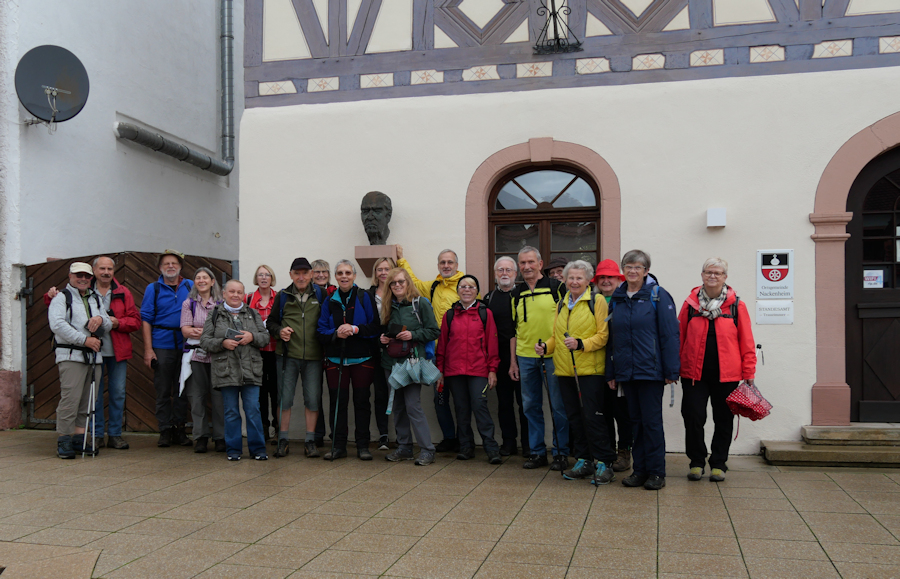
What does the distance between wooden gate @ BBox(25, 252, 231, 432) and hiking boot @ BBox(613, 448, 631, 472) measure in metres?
5.00

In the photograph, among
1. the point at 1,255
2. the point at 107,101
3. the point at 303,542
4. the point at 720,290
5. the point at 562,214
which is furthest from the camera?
the point at 107,101

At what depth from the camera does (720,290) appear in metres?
5.57

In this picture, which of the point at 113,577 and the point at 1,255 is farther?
the point at 1,255

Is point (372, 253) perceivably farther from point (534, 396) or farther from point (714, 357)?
point (714, 357)

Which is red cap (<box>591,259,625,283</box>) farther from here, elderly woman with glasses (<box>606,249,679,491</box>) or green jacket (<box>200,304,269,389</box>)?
green jacket (<box>200,304,269,389</box>)

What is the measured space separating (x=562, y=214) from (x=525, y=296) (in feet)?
4.70

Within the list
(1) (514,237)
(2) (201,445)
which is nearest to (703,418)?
(1) (514,237)

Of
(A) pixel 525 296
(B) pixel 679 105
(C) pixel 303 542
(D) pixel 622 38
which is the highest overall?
(D) pixel 622 38

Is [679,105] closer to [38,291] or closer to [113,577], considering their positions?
[113,577]

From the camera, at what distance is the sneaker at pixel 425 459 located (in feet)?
20.6

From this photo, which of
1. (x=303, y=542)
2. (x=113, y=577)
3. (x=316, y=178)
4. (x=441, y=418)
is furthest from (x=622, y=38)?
(x=113, y=577)

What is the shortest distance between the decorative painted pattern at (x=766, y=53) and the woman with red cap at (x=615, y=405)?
2.52 metres

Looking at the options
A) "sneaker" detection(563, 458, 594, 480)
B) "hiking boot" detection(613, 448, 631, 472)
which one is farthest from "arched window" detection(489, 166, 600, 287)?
"sneaker" detection(563, 458, 594, 480)

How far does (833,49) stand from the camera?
6641mm
